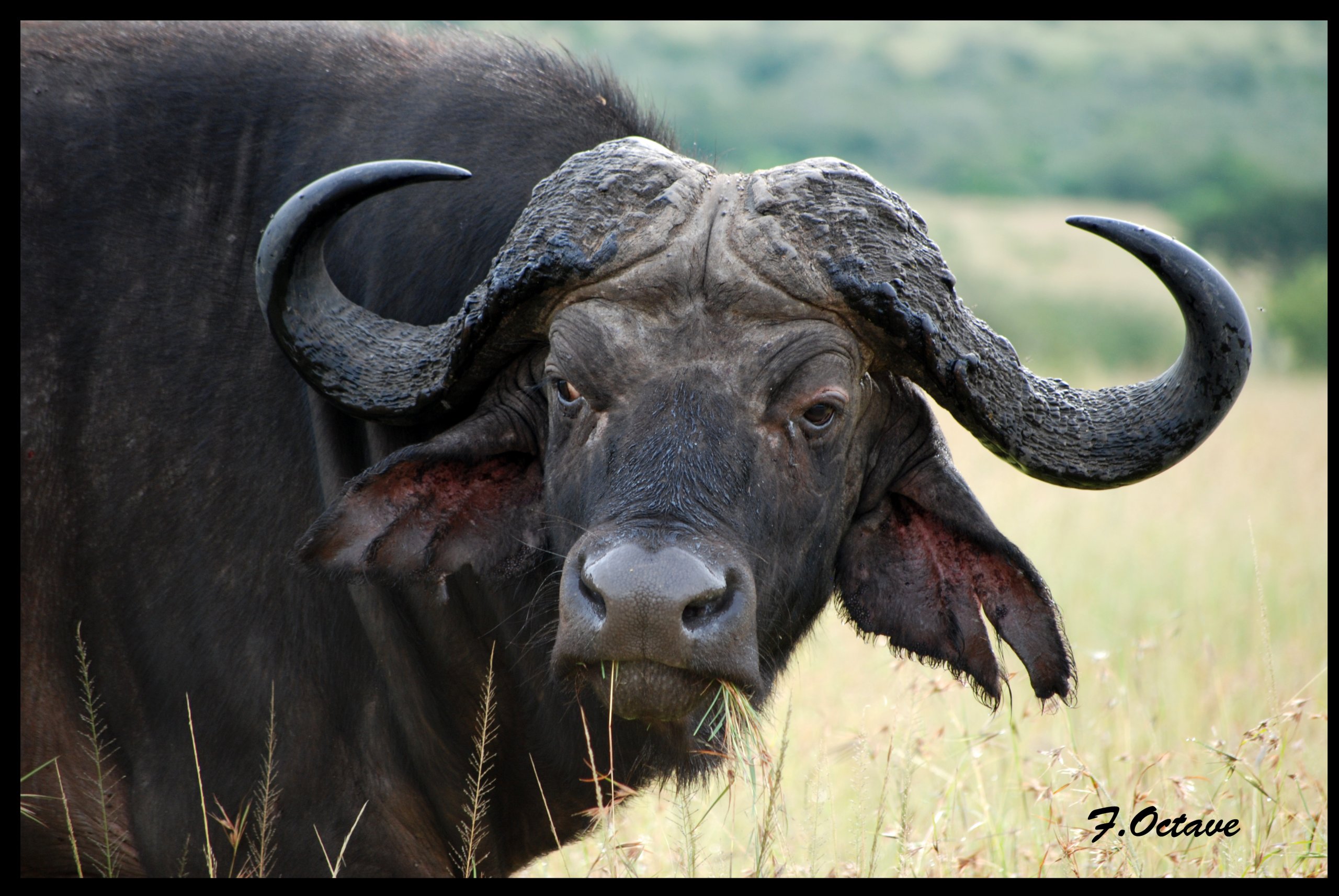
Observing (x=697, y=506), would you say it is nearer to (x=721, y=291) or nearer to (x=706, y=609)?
(x=706, y=609)

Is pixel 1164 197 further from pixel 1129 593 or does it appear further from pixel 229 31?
pixel 229 31

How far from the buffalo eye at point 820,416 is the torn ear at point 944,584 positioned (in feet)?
1.21

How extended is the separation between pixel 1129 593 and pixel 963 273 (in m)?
19.7

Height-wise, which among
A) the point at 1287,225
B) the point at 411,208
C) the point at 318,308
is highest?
the point at 1287,225

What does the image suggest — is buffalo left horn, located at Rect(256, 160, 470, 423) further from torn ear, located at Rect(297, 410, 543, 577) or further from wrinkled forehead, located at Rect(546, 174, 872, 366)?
wrinkled forehead, located at Rect(546, 174, 872, 366)

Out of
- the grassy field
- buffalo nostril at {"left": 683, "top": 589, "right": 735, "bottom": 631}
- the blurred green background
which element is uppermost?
the blurred green background

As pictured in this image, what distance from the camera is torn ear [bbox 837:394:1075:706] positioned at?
10.8 ft

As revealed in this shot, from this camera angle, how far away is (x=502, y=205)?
11.3 feet

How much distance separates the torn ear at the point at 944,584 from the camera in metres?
3.29

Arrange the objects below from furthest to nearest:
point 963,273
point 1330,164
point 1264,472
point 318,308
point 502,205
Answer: point 963,273, point 1264,472, point 1330,164, point 502,205, point 318,308

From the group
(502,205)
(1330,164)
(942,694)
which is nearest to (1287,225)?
(1330,164)

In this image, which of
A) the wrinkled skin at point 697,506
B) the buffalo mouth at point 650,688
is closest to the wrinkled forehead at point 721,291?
the wrinkled skin at point 697,506

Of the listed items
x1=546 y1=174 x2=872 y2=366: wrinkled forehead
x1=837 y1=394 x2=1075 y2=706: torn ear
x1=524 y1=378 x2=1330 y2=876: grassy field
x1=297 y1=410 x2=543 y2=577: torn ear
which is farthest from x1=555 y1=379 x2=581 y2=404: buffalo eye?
x1=524 y1=378 x2=1330 y2=876: grassy field

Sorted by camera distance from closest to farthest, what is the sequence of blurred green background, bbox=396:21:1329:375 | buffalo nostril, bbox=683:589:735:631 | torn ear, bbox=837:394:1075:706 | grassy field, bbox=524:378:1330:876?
buffalo nostril, bbox=683:589:735:631
torn ear, bbox=837:394:1075:706
grassy field, bbox=524:378:1330:876
blurred green background, bbox=396:21:1329:375
